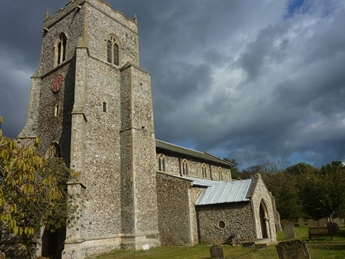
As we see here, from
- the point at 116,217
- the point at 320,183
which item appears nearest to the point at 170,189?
the point at 116,217

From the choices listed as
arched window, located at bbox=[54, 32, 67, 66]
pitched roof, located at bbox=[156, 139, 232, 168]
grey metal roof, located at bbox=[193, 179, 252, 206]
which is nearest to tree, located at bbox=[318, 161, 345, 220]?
pitched roof, located at bbox=[156, 139, 232, 168]

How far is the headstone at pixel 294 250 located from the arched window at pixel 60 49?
2217 cm

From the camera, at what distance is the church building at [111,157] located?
19797 mm

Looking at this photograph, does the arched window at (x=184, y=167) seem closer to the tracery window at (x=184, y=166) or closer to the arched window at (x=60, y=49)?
the tracery window at (x=184, y=166)

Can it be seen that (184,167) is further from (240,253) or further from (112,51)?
(240,253)

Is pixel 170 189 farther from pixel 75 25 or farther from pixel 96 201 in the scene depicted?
pixel 75 25

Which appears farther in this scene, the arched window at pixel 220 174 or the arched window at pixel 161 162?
the arched window at pixel 220 174

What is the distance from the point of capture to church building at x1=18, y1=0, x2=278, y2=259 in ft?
65.0

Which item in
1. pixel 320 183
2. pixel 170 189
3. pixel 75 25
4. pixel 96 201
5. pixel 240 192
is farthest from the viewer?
pixel 320 183

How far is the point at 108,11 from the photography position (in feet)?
88.3

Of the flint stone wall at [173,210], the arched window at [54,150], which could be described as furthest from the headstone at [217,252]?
the arched window at [54,150]

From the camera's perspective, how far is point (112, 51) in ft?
85.1

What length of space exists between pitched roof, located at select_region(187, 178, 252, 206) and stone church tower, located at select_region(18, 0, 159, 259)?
401 centimetres

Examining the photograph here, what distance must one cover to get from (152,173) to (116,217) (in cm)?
439
